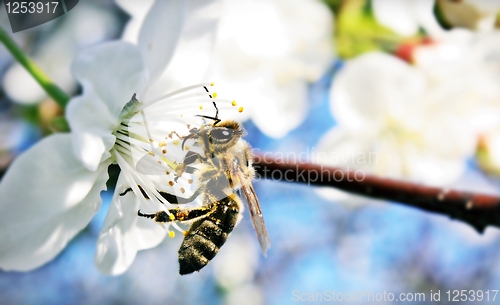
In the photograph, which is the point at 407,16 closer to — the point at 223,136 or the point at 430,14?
the point at 430,14

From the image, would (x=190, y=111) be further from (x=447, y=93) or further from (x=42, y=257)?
(x=447, y=93)

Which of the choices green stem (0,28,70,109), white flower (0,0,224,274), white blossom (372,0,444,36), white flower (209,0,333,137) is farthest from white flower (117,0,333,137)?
green stem (0,28,70,109)

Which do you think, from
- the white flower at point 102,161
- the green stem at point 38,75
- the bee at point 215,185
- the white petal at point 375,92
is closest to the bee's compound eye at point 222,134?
the bee at point 215,185

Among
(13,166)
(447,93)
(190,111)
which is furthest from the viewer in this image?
(447,93)

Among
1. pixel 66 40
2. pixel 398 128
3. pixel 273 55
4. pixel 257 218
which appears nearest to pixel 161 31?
pixel 257 218

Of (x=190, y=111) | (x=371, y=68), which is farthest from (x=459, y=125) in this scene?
(x=190, y=111)

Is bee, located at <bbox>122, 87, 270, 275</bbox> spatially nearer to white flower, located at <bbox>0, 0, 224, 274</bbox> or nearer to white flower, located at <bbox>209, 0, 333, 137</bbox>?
white flower, located at <bbox>0, 0, 224, 274</bbox>
